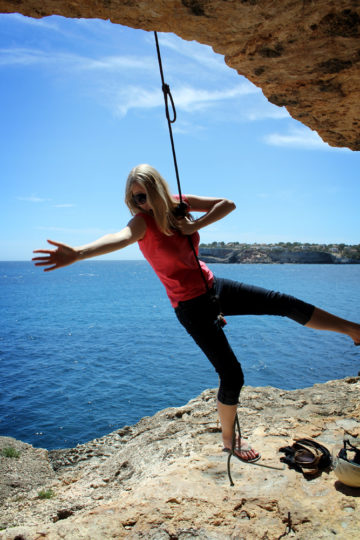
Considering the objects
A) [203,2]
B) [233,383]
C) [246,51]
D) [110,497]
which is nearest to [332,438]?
[233,383]

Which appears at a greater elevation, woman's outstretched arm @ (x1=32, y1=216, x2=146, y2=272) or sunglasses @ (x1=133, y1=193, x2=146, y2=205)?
sunglasses @ (x1=133, y1=193, x2=146, y2=205)

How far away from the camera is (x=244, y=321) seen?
1398 inches

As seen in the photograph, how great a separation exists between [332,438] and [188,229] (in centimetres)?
283

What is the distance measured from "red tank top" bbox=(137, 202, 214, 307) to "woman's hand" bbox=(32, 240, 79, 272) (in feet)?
2.93

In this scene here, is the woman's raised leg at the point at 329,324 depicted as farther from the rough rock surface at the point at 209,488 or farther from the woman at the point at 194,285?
the rough rock surface at the point at 209,488

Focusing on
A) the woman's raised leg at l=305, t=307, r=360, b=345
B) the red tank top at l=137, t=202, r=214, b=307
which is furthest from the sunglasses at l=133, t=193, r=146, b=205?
the woman's raised leg at l=305, t=307, r=360, b=345

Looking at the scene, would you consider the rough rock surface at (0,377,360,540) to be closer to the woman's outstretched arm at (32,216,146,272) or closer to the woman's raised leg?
the woman's raised leg

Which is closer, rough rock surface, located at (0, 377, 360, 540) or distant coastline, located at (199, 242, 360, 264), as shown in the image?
rough rock surface, located at (0, 377, 360, 540)

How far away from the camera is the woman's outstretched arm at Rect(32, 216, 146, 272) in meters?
2.30

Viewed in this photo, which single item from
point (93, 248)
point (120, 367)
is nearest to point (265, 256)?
point (120, 367)

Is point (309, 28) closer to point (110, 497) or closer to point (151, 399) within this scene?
point (110, 497)

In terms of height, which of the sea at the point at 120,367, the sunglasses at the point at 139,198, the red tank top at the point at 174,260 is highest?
the sunglasses at the point at 139,198

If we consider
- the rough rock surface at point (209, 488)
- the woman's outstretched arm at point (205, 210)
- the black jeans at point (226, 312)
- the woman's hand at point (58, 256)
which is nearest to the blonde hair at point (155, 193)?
the woman's outstretched arm at point (205, 210)

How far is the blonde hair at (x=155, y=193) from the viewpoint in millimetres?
3107
